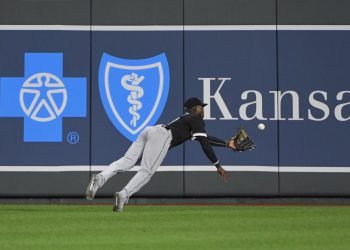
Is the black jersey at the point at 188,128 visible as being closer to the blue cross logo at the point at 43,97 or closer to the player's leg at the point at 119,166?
the player's leg at the point at 119,166

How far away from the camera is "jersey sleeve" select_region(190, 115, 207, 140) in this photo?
13750mm

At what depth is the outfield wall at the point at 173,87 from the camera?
17516 mm

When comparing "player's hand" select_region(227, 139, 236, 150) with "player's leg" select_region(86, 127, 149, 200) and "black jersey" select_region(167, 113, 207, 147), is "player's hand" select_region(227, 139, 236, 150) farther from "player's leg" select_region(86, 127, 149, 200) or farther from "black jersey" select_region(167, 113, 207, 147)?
"player's leg" select_region(86, 127, 149, 200)

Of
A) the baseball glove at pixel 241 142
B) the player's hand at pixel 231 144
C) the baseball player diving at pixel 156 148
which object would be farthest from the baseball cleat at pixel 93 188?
the baseball glove at pixel 241 142

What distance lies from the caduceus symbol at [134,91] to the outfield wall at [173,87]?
1.4 inches

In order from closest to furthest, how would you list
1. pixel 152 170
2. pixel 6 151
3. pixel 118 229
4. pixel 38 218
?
pixel 118 229 < pixel 38 218 < pixel 152 170 < pixel 6 151

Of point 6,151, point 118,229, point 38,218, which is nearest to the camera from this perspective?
point 118,229

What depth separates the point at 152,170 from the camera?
13.6 meters

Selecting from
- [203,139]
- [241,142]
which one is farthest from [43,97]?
[203,139]

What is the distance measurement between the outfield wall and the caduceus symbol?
36 millimetres

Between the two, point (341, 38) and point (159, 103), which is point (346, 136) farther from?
point (159, 103)

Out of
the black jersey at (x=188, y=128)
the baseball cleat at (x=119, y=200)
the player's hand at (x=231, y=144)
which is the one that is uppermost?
the black jersey at (x=188, y=128)

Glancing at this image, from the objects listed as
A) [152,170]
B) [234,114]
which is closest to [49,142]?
[234,114]

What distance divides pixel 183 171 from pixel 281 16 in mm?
3187
